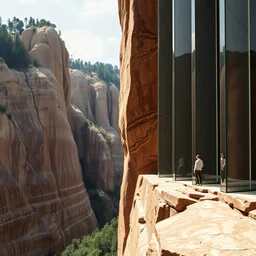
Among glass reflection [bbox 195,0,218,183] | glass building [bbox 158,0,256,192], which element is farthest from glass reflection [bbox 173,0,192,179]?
glass reflection [bbox 195,0,218,183]

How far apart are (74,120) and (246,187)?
5163cm

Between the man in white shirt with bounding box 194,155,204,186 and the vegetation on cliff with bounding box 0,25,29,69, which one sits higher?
the vegetation on cliff with bounding box 0,25,29,69

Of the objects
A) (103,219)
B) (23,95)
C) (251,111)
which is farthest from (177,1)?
(103,219)

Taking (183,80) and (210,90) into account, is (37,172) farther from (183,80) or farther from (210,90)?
(210,90)

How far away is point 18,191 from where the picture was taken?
31484 millimetres

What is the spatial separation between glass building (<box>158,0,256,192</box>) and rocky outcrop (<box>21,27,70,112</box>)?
104 feet

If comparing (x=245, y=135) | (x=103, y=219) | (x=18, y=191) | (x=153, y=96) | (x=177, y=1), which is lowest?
(x=103, y=219)

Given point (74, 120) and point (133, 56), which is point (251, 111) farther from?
point (74, 120)

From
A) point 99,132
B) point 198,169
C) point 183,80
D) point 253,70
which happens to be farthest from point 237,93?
point 99,132

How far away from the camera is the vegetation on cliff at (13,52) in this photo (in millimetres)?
43688

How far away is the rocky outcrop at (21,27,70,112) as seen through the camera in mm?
46188

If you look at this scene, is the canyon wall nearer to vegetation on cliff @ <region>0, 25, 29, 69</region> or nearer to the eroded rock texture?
vegetation on cliff @ <region>0, 25, 29, 69</region>

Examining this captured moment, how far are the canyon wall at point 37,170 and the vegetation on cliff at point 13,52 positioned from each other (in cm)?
183

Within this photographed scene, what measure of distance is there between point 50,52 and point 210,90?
131ft
